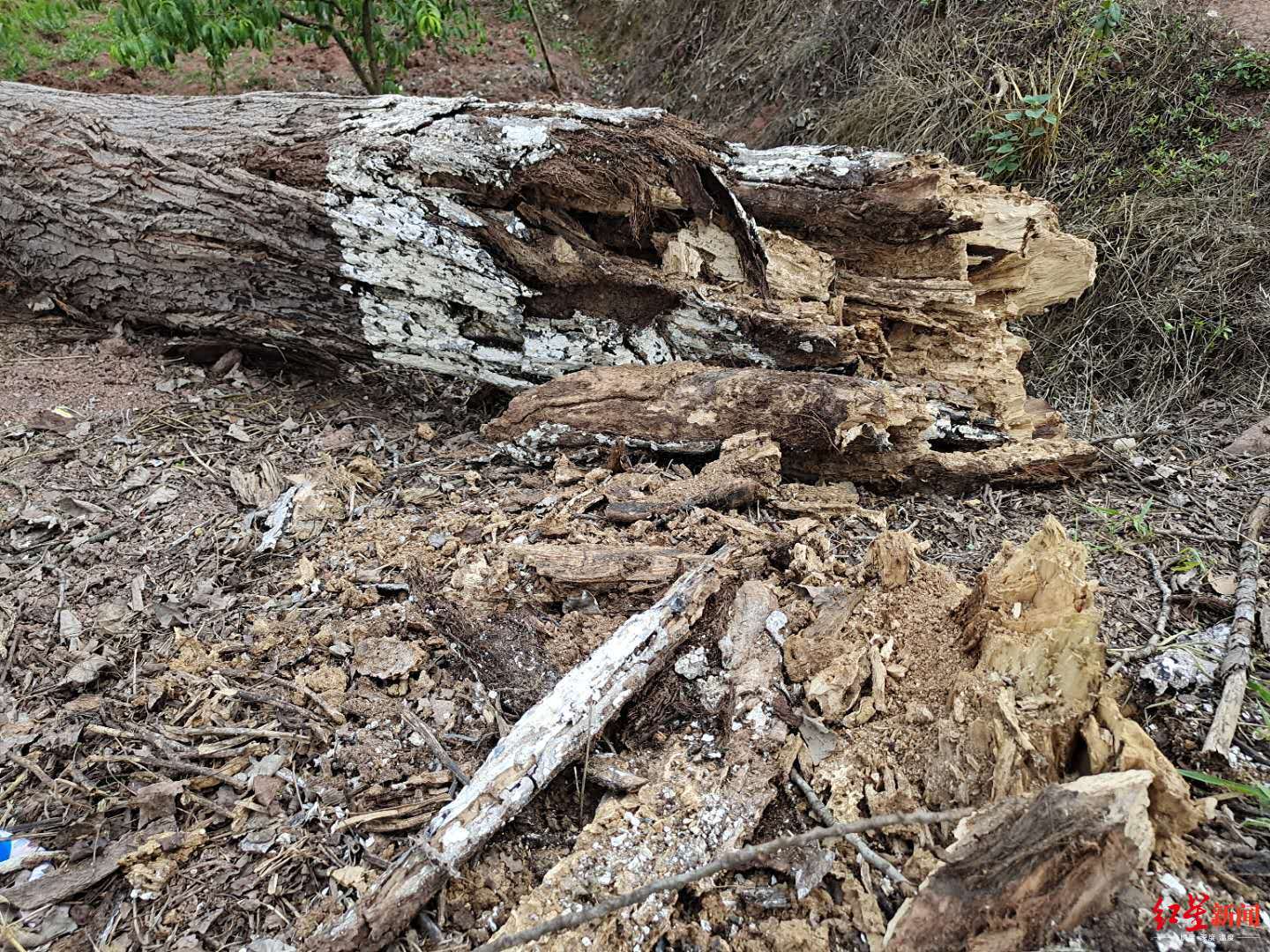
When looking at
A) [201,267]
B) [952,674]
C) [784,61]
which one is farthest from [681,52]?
[952,674]

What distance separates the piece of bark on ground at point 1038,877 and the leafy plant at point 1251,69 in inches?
173

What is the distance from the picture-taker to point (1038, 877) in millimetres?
1246

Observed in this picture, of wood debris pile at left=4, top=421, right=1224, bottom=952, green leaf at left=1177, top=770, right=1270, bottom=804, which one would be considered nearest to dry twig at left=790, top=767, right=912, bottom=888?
wood debris pile at left=4, top=421, right=1224, bottom=952

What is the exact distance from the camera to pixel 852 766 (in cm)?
161

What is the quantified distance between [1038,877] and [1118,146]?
4.25 meters

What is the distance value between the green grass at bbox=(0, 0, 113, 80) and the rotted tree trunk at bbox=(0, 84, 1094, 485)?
3.78 metres

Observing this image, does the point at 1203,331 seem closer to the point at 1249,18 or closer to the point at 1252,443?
the point at 1252,443

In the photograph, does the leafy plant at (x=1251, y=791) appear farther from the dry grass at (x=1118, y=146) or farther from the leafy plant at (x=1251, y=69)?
the leafy plant at (x=1251, y=69)

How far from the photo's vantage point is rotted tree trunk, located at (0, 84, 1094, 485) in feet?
9.34

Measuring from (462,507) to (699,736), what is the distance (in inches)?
49.9

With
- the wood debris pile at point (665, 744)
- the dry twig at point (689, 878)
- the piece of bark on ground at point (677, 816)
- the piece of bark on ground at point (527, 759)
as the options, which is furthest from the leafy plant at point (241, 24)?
the dry twig at point (689, 878)

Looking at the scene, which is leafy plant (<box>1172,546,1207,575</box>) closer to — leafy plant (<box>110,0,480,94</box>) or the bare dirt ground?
the bare dirt ground

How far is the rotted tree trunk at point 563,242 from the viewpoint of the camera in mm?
2846

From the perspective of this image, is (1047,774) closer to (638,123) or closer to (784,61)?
(638,123)
